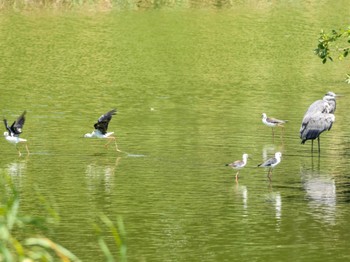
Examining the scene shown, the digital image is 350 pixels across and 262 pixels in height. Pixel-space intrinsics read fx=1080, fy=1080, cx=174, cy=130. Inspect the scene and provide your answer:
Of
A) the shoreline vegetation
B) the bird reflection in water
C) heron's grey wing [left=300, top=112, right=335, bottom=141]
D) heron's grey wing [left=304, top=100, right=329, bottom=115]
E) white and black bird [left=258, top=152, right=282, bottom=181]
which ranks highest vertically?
the shoreline vegetation

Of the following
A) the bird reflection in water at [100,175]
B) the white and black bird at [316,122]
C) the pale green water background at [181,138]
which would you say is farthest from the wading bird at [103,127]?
the white and black bird at [316,122]

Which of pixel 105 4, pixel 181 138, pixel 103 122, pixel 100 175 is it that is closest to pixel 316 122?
pixel 181 138

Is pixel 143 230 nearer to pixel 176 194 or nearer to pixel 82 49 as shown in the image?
pixel 176 194

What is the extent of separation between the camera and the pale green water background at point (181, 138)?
21.6 metres

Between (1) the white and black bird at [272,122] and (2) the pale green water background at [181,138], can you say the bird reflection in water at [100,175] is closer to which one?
(2) the pale green water background at [181,138]

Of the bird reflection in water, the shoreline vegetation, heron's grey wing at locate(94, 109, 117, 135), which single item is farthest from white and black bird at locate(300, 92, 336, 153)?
the shoreline vegetation

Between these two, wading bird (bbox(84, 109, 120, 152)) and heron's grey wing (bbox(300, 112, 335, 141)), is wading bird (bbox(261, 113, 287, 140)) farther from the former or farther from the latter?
wading bird (bbox(84, 109, 120, 152))

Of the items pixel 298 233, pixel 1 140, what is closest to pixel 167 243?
pixel 298 233

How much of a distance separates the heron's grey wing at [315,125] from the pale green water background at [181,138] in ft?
2.19

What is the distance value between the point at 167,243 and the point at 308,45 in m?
40.8

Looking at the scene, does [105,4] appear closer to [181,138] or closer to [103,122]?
[181,138]

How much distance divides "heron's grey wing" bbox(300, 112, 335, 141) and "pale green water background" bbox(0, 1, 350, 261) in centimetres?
67

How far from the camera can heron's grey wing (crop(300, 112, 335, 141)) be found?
96.6 ft

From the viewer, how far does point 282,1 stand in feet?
268
